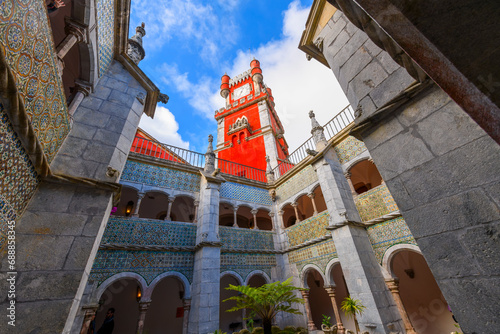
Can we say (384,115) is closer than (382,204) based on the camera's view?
Yes

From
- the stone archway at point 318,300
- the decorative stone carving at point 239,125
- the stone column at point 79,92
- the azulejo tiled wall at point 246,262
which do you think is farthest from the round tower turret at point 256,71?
the stone column at point 79,92

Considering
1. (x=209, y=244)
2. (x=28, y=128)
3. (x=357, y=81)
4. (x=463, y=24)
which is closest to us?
(x=463, y=24)

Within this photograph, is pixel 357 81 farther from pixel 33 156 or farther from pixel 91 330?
pixel 91 330

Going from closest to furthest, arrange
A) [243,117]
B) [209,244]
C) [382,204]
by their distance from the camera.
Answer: [382,204] < [209,244] < [243,117]

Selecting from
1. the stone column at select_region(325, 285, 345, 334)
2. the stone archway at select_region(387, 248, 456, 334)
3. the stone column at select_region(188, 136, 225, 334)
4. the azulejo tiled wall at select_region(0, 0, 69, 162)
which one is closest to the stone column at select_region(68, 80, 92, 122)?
the azulejo tiled wall at select_region(0, 0, 69, 162)

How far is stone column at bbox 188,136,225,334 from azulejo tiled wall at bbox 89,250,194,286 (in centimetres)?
41

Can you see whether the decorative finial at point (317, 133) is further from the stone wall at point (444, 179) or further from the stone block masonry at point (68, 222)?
the stone block masonry at point (68, 222)

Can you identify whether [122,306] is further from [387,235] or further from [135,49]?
[387,235]

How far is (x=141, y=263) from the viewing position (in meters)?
6.00

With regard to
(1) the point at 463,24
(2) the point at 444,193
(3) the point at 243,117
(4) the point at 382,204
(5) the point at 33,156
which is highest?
(3) the point at 243,117

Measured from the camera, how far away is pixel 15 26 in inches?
64.4

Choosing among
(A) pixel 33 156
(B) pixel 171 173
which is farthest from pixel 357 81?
(B) pixel 171 173

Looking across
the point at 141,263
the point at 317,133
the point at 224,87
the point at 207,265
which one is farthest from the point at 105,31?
the point at 224,87

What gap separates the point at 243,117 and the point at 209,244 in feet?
40.1
